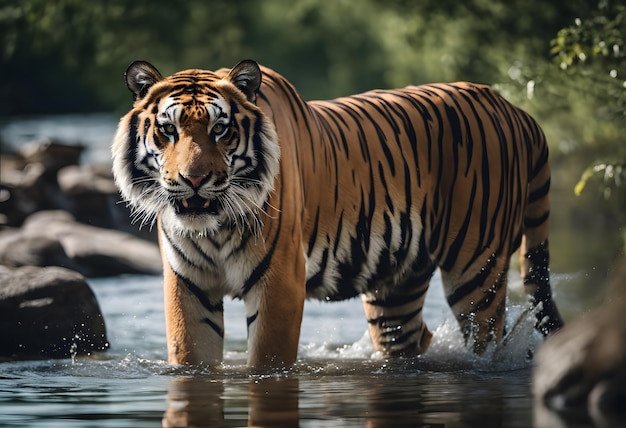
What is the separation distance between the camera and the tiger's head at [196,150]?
17.3 feet

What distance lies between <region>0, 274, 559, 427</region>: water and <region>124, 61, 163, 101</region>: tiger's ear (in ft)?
3.82

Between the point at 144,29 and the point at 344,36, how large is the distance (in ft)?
64.5

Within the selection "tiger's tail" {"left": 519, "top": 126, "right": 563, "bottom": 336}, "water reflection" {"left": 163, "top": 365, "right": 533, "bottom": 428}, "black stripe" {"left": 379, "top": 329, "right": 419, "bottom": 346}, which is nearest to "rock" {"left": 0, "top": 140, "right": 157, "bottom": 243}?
"black stripe" {"left": 379, "top": 329, "right": 419, "bottom": 346}

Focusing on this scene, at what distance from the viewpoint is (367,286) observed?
20.7 ft

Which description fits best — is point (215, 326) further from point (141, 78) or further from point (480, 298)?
point (480, 298)

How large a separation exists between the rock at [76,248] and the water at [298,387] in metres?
2.48

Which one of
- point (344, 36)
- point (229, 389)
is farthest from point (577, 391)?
point (344, 36)

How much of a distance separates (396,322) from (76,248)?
5.36 meters

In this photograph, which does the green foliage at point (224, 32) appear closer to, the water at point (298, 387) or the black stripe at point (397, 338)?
the water at point (298, 387)

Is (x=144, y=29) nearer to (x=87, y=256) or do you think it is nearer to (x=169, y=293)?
(x=87, y=256)

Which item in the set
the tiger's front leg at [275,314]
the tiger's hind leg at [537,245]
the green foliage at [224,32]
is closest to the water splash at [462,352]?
the tiger's hind leg at [537,245]

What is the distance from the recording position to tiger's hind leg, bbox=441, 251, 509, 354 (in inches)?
258

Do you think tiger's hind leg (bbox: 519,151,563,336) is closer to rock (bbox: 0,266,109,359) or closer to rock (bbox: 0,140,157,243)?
rock (bbox: 0,266,109,359)

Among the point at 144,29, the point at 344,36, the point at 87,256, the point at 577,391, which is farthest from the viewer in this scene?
the point at 344,36
